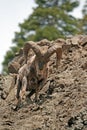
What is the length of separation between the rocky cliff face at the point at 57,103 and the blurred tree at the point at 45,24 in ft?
71.2

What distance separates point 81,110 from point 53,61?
8528mm

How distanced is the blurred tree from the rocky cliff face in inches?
855

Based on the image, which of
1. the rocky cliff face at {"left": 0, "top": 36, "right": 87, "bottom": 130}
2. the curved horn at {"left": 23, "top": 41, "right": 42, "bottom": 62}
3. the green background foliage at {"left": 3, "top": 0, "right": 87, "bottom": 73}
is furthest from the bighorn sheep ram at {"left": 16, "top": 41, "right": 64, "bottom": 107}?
the green background foliage at {"left": 3, "top": 0, "right": 87, "bottom": 73}

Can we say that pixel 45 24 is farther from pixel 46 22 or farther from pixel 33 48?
pixel 33 48

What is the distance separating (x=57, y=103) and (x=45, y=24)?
29.2 meters

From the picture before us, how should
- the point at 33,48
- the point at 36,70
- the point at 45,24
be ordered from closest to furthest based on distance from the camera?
the point at 36,70 → the point at 33,48 → the point at 45,24

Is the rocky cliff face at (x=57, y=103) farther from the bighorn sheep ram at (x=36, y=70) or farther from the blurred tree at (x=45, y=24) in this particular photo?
the blurred tree at (x=45, y=24)

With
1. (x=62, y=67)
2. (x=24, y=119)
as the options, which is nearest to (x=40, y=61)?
(x=24, y=119)

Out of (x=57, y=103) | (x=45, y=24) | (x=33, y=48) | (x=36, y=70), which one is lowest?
(x=57, y=103)

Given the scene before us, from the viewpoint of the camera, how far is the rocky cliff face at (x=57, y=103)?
19.0 m

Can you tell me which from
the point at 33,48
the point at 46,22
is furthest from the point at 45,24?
the point at 33,48

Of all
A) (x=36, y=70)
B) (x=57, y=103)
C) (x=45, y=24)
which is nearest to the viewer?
(x=57, y=103)

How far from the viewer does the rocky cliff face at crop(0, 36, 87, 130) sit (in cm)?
1898

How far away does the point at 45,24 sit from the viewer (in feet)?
163
